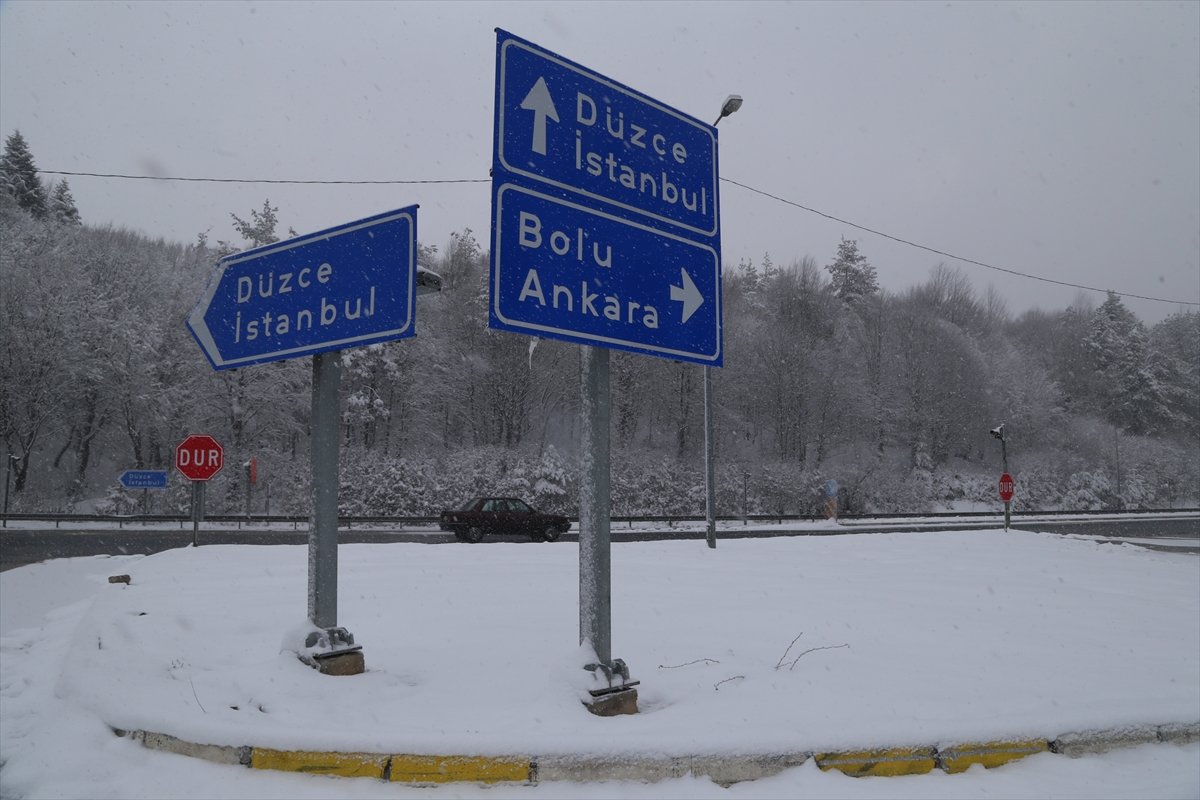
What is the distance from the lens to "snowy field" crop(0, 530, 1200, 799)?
4.04 metres

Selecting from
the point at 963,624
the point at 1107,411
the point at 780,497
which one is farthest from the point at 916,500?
the point at 963,624

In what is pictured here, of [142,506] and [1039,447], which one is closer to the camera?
[142,506]

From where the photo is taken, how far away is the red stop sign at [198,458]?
1407cm

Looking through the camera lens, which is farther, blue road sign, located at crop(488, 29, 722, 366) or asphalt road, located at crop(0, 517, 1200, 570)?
asphalt road, located at crop(0, 517, 1200, 570)

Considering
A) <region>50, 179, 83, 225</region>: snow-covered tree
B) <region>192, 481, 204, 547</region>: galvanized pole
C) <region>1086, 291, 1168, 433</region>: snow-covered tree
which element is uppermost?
<region>50, 179, 83, 225</region>: snow-covered tree

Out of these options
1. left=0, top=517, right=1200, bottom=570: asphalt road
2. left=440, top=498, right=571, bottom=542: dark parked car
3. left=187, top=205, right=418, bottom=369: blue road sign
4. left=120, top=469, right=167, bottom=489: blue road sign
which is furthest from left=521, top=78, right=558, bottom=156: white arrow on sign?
left=120, top=469, right=167, bottom=489: blue road sign

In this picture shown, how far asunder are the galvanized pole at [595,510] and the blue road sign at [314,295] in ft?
4.37

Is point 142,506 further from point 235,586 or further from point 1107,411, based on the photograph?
point 1107,411

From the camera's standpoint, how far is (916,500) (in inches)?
1626

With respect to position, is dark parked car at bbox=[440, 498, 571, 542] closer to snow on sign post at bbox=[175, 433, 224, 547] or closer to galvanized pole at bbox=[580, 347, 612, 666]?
snow on sign post at bbox=[175, 433, 224, 547]

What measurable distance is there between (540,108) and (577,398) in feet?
147

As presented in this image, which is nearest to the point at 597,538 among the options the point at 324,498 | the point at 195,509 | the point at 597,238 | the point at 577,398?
the point at 597,238

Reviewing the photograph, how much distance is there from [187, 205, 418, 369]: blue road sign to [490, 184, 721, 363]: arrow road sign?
1.07 m

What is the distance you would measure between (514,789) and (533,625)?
125 inches
